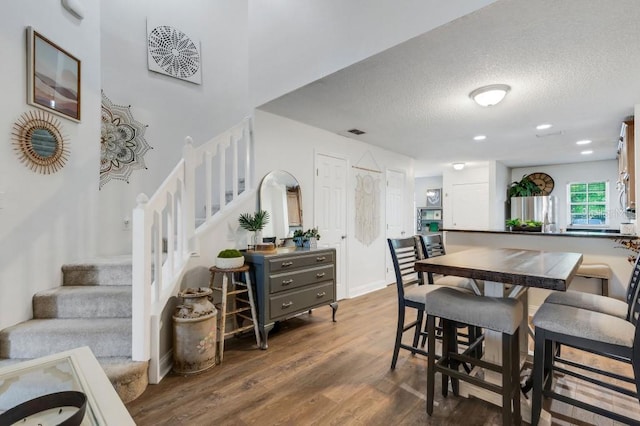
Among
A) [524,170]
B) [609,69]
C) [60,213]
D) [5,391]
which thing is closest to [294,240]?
[60,213]

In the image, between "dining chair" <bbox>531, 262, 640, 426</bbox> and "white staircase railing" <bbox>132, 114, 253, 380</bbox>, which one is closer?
"dining chair" <bbox>531, 262, 640, 426</bbox>

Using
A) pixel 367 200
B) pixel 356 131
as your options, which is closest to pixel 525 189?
pixel 367 200

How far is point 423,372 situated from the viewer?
7.71ft

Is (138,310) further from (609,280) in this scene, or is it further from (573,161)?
(573,161)

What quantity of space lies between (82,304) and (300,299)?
1.80 m

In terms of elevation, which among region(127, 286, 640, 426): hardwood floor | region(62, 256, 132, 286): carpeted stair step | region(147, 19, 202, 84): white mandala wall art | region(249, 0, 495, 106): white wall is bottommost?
region(127, 286, 640, 426): hardwood floor

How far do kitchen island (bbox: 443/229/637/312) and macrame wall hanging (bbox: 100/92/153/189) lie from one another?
14.5 ft

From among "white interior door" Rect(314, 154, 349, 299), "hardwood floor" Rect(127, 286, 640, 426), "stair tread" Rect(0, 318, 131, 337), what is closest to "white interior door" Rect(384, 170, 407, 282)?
"white interior door" Rect(314, 154, 349, 299)

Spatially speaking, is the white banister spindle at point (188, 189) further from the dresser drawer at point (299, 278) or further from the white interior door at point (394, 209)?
the white interior door at point (394, 209)

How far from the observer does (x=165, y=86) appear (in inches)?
145

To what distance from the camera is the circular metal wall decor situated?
232 cm

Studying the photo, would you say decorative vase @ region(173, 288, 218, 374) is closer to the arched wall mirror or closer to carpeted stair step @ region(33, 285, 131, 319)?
carpeted stair step @ region(33, 285, 131, 319)

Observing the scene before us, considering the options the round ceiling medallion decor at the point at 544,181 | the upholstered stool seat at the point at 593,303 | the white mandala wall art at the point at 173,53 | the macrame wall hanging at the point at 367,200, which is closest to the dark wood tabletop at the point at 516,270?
the upholstered stool seat at the point at 593,303

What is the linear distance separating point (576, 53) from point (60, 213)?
4254 millimetres
